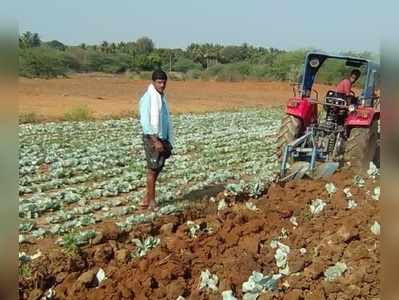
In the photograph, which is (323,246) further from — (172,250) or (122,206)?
(122,206)

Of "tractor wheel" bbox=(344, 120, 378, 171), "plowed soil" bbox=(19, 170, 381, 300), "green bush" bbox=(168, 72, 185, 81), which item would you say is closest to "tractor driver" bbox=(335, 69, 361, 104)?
"tractor wheel" bbox=(344, 120, 378, 171)

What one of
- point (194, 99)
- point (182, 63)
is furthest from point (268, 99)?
point (182, 63)

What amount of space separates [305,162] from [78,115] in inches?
600

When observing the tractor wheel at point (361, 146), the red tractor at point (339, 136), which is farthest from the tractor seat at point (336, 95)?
the tractor wheel at point (361, 146)

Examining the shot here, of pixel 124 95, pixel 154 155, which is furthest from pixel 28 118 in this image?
pixel 154 155

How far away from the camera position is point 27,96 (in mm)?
28875

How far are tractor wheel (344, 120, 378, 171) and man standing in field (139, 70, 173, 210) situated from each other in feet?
7.82

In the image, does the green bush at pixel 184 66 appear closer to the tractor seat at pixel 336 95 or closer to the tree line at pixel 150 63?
the tree line at pixel 150 63

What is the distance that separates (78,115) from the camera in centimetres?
2186

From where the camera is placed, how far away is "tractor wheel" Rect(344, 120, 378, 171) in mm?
7492

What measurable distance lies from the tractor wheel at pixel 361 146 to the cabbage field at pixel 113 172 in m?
1.15

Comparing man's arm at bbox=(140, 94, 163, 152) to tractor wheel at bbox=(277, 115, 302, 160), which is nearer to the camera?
man's arm at bbox=(140, 94, 163, 152)

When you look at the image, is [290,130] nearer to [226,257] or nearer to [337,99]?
[337,99]

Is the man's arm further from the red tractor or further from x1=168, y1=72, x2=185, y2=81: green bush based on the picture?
x1=168, y1=72, x2=185, y2=81: green bush
